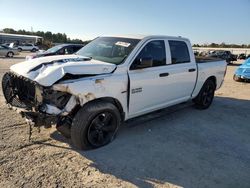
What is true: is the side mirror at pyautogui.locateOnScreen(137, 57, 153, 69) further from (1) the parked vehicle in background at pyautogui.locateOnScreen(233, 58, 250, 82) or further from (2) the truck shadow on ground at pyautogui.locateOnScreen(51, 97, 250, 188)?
(1) the parked vehicle in background at pyautogui.locateOnScreen(233, 58, 250, 82)

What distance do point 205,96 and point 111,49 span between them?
3.34 metres

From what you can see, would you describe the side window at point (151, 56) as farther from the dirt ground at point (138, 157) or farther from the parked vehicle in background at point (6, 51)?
the parked vehicle in background at point (6, 51)

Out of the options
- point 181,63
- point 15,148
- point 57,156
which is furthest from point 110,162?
point 181,63

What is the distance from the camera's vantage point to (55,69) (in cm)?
392

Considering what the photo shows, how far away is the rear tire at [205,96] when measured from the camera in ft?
23.0

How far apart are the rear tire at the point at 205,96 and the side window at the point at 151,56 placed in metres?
2.15

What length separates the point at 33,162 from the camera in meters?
3.81

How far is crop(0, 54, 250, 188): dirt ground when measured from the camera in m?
3.52

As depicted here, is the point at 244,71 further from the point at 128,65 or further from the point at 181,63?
the point at 128,65

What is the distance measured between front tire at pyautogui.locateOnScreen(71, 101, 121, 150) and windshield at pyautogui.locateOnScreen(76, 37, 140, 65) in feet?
2.93

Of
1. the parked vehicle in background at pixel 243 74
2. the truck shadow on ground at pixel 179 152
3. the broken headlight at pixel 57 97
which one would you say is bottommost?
the truck shadow on ground at pixel 179 152

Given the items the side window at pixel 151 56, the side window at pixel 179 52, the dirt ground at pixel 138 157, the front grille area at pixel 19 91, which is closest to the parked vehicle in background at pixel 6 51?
the dirt ground at pixel 138 157

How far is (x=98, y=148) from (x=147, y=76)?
1.58 meters

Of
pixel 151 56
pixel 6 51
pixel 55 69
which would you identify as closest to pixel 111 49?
pixel 151 56
